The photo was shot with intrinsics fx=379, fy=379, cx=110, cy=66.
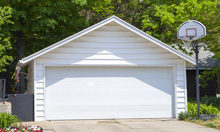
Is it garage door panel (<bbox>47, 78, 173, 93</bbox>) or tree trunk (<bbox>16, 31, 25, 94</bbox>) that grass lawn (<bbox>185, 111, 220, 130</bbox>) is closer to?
garage door panel (<bbox>47, 78, 173, 93</bbox>)

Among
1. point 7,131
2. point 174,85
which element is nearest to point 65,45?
point 174,85

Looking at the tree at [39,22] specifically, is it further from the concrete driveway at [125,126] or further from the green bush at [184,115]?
the green bush at [184,115]

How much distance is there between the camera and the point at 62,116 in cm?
1556

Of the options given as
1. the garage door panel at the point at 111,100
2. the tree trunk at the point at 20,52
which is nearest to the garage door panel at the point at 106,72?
the garage door panel at the point at 111,100

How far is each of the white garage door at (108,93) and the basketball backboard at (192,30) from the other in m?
1.60

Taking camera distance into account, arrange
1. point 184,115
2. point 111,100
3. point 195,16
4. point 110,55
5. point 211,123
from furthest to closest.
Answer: point 195,16 → point 111,100 → point 110,55 → point 184,115 → point 211,123

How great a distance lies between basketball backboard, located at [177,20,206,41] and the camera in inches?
617

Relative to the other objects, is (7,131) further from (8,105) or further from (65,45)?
(65,45)

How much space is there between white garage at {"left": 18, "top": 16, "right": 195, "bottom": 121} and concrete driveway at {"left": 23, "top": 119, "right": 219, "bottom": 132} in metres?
0.78

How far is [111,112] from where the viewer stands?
52.2 ft

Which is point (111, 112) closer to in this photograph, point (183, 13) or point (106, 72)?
point (106, 72)

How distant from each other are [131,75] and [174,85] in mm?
1898

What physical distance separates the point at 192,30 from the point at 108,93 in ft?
14.4

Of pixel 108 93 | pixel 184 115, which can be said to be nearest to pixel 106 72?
pixel 108 93
